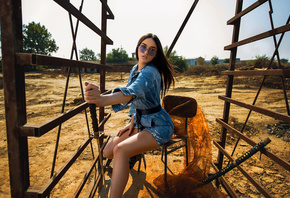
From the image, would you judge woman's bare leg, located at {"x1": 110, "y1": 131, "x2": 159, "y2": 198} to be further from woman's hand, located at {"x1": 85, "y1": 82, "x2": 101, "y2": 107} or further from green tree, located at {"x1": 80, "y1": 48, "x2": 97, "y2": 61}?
green tree, located at {"x1": 80, "y1": 48, "x2": 97, "y2": 61}

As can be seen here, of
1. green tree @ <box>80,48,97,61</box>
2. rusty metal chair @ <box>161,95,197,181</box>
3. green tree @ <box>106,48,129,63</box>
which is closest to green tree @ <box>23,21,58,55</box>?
green tree @ <box>106,48,129,63</box>

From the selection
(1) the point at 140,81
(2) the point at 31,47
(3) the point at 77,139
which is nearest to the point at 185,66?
(2) the point at 31,47

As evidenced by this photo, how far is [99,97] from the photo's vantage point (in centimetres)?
130

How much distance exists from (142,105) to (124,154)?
549 mm

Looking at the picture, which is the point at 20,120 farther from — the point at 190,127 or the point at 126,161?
the point at 190,127

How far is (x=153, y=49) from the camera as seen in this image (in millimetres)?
1950

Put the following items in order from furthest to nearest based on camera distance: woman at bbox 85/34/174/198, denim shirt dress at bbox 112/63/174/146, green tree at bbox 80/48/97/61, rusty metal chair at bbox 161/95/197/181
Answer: green tree at bbox 80/48/97/61 < rusty metal chair at bbox 161/95/197/181 < denim shirt dress at bbox 112/63/174/146 < woman at bbox 85/34/174/198

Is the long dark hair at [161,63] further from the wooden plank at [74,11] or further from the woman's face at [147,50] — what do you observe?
the wooden plank at [74,11]

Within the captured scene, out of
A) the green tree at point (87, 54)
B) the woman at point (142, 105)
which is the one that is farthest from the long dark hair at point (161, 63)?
the green tree at point (87, 54)

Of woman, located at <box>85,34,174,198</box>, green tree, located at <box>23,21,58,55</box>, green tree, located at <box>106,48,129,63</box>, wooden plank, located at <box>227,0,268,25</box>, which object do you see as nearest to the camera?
woman, located at <box>85,34,174,198</box>

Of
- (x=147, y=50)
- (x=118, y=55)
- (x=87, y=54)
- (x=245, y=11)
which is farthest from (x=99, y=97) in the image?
(x=87, y=54)

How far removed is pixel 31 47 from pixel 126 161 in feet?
135

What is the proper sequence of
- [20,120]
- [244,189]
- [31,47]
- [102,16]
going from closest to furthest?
1. [20,120]
2. [102,16]
3. [244,189]
4. [31,47]

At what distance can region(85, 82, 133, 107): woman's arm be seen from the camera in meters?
1.25
